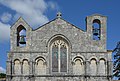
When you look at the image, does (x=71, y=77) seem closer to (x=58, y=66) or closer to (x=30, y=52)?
(x=58, y=66)

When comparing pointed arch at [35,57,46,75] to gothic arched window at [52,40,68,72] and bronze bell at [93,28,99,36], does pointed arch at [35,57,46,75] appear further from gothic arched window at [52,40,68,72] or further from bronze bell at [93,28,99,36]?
bronze bell at [93,28,99,36]

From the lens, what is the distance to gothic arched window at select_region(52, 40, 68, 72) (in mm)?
31500

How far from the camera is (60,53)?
3188 cm

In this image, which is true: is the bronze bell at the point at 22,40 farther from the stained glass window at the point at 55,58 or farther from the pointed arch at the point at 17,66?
the stained glass window at the point at 55,58

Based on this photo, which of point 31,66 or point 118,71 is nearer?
point 31,66

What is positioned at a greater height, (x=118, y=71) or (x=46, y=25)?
(x=46, y=25)

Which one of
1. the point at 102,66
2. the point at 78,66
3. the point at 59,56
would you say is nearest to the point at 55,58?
the point at 59,56

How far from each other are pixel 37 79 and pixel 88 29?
7288mm

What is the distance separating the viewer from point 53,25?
32281 millimetres

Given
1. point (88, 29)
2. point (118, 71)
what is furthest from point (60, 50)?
point (118, 71)

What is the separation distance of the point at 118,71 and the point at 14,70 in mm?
19277

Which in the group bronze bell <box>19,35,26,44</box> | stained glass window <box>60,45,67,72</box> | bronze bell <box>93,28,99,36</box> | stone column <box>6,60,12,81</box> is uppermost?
bronze bell <box>93,28,99,36</box>

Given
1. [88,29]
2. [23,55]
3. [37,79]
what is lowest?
[37,79]

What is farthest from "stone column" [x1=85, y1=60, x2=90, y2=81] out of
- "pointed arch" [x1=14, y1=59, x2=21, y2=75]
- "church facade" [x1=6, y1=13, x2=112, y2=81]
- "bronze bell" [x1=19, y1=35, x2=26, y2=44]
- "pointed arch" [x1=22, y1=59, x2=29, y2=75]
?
"bronze bell" [x1=19, y1=35, x2=26, y2=44]
